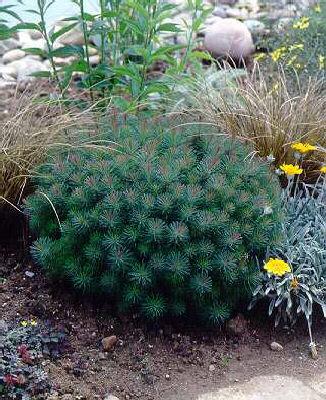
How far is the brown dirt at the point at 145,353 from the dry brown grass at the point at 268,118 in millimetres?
1121

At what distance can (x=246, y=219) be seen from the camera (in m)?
3.47

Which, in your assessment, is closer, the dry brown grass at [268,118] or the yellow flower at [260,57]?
the dry brown grass at [268,118]

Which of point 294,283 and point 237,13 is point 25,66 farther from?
point 294,283

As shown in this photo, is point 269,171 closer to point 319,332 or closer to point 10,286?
point 319,332

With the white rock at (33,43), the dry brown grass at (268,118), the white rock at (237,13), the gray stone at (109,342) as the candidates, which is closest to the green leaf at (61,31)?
the dry brown grass at (268,118)

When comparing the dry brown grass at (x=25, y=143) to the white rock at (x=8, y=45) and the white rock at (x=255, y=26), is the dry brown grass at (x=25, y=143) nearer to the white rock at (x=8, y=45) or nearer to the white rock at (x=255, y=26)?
the white rock at (x=8, y=45)

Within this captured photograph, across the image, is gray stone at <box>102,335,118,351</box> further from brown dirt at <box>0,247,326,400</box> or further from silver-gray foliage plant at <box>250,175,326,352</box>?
silver-gray foliage plant at <box>250,175,326,352</box>

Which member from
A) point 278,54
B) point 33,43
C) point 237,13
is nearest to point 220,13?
point 237,13

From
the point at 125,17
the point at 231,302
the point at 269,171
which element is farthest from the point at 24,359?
the point at 125,17

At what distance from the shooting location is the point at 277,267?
330 centimetres

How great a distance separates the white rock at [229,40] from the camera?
6945mm

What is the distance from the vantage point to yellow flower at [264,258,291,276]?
329 cm

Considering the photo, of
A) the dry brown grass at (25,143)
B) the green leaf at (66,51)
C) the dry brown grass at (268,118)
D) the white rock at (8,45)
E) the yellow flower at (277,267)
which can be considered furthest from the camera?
the white rock at (8,45)

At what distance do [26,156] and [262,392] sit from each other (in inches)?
68.9
